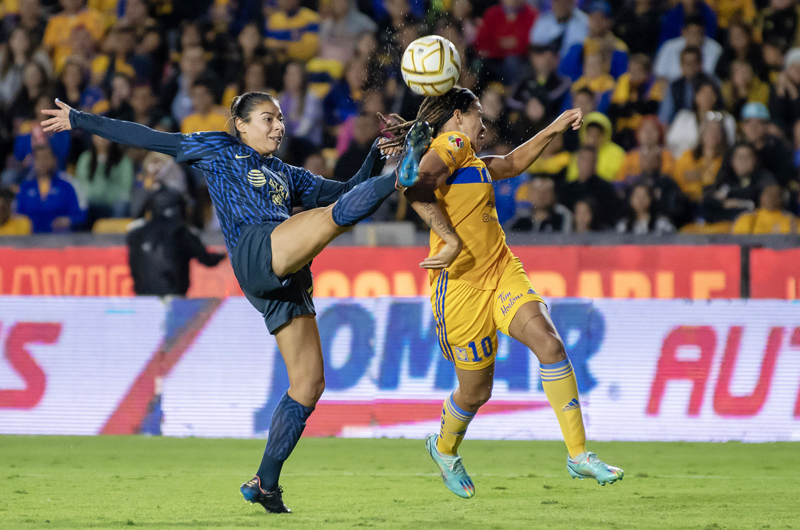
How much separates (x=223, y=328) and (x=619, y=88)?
5125mm

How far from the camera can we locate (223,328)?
8.60 meters

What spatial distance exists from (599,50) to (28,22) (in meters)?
7.31

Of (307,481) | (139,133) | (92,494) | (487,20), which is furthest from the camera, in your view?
(487,20)

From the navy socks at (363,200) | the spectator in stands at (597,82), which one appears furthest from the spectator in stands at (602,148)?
the navy socks at (363,200)

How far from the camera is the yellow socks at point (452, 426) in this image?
543cm

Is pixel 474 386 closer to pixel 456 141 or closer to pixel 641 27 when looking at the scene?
pixel 456 141

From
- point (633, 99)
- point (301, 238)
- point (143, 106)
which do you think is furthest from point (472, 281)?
point (143, 106)

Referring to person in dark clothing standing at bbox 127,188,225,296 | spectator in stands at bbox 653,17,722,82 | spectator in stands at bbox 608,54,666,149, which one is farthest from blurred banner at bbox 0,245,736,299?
spectator in stands at bbox 653,17,722,82

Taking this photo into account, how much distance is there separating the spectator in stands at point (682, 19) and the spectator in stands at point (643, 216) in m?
2.59

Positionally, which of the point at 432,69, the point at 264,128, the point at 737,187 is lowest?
the point at 737,187

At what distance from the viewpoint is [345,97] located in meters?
11.5

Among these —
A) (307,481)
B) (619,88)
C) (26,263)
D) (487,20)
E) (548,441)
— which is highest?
(487,20)

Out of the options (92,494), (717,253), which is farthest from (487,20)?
(92,494)

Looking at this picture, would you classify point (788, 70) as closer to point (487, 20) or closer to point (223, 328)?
point (487, 20)
